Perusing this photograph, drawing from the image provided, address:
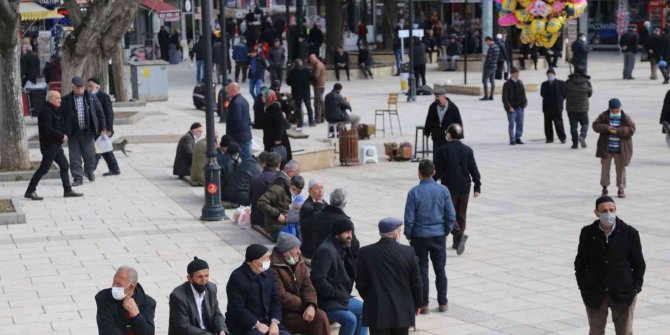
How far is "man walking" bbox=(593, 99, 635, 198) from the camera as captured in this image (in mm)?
19266

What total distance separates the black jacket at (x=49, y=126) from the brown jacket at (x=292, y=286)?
29.4 feet

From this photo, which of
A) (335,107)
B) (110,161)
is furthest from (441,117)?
(335,107)

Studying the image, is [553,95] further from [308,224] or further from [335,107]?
[308,224]

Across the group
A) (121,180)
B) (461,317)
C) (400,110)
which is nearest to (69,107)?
(121,180)

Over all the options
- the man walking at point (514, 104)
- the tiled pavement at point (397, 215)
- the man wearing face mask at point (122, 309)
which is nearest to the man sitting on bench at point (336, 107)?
the tiled pavement at point (397, 215)

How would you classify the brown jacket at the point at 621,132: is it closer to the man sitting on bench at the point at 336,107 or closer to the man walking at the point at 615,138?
the man walking at the point at 615,138

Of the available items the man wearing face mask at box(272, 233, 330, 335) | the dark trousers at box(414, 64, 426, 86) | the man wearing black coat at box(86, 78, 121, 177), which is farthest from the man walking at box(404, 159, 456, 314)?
the dark trousers at box(414, 64, 426, 86)

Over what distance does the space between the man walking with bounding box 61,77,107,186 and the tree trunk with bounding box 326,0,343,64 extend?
81.8 ft

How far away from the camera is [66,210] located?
1881 centimetres

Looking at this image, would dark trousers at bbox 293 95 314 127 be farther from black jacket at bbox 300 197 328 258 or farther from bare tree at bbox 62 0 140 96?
black jacket at bbox 300 197 328 258

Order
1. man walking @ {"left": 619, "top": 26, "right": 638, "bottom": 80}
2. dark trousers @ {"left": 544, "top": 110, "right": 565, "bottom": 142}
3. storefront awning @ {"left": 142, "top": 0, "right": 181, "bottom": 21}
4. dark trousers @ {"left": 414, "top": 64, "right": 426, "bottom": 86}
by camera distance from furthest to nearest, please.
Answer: storefront awning @ {"left": 142, "top": 0, "right": 181, "bottom": 21}, man walking @ {"left": 619, "top": 26, "right": 638, "bottom": 80}, dark trousers @ {"left": 414, "top": 64, "right": 426, "bottom": 86}, dark trousers @ {"left": 544, "top": 110, "right": 565, "bottom": 142}

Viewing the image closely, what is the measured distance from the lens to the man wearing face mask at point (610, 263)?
1038cm

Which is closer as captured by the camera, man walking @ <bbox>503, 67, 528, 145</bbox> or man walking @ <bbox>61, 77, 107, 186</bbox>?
man walking @ <bbox>61, 77, 107, 186</bbox>

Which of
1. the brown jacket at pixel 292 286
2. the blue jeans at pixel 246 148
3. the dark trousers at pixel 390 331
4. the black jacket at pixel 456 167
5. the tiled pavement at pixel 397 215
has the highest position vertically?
the black jacket at pixel 456 167
